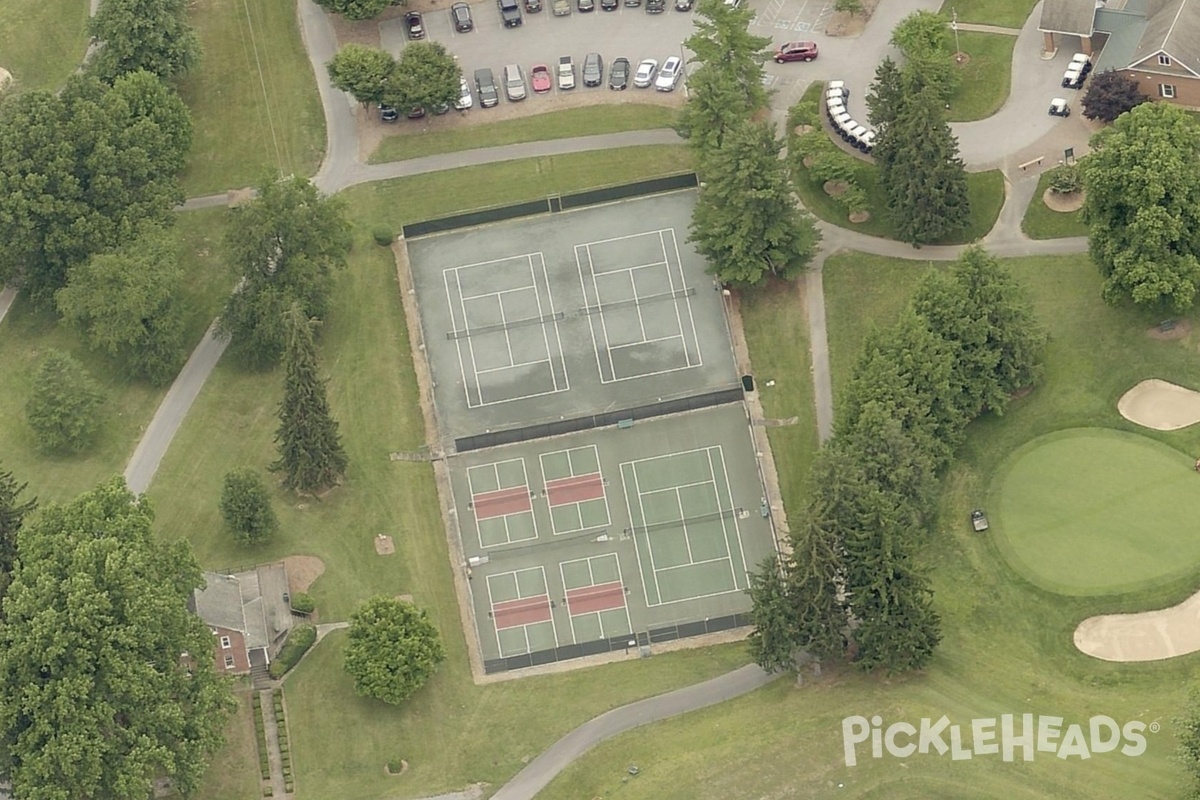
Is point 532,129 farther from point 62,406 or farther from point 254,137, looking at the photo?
point 62,406

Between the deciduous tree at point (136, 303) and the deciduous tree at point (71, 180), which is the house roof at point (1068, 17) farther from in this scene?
the deciduous tree at point (136, 303)

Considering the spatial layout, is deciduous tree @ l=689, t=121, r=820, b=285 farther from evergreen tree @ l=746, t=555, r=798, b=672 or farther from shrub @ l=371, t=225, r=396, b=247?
evergreen tree @ l=746, t=555, r=798, b=672

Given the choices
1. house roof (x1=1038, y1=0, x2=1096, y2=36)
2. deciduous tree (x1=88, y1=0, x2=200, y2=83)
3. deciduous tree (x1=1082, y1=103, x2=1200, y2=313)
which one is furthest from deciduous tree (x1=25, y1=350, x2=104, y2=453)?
house roof (x1=1038, y1=0, x2=1096, y2=36)

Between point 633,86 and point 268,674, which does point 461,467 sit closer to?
point 268,674

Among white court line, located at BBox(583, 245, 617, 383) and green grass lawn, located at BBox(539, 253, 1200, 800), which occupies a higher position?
white court line, located at BBox(583, 245, 617, 383)

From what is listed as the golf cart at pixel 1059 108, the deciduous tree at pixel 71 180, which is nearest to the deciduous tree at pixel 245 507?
the deciduous tree at pixel 71 180

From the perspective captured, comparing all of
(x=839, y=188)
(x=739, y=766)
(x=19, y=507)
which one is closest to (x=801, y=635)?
(x=739, y=766)

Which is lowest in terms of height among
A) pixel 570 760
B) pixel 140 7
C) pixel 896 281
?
pixel 570 760
